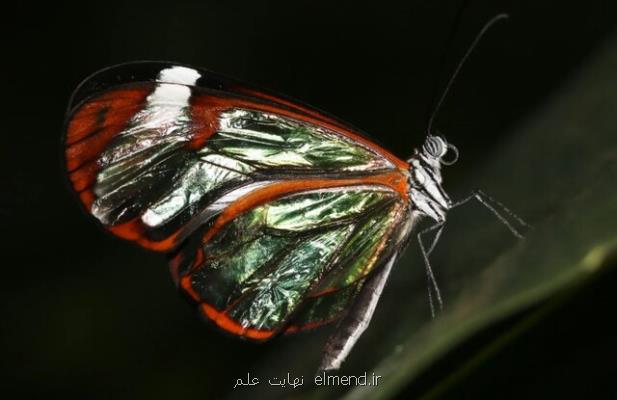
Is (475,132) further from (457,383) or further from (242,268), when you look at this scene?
(457,383)

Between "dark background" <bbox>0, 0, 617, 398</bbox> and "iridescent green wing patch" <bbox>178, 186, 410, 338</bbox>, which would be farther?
"dark background" <bbox>0, 0, 617, 398</bbox>

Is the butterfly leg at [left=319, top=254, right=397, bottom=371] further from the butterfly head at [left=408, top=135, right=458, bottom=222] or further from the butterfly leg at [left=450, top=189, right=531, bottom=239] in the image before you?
the butterfly leg at [left=450, top=189, right=531, bottom=239]

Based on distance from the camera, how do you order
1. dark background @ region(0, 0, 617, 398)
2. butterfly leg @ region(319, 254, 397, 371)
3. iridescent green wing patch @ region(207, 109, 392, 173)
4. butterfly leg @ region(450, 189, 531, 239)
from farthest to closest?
dark background @ region(0, 0, 617, 398), iridescent green wing patch @ region(207, 109, 392, 173), butterfly leg @ region(319, 254, 397, 371), butterfly leg @ region(450, 189, 531, 239)

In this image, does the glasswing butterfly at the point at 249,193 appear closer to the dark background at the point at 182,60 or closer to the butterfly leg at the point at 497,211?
the butterfly leg at the point at 497,211

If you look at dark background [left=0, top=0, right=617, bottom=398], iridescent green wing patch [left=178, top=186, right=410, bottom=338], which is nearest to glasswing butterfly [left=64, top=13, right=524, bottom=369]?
iridescent green wing patch [left=178, top=186, right=410, bottom=338]

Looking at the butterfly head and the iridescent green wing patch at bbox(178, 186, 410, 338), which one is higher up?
the butterfly head

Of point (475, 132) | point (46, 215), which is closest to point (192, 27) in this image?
point (46, 215)

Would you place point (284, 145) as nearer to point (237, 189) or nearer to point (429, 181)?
point (237, 189)

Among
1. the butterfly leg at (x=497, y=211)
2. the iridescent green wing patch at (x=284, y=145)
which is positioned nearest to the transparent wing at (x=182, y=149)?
the iridescent green wing patch at (x=284, y=145)
